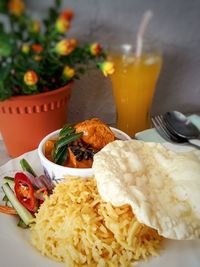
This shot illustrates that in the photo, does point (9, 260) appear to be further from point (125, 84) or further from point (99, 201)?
point (125, 84)

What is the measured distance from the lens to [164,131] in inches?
28.0

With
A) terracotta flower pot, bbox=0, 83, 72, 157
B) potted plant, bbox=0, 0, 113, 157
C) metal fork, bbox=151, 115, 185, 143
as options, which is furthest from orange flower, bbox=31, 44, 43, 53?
metal fork, bbox=151, 115, 185, 143

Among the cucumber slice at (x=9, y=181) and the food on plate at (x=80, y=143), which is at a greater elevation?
the food on plate at (x=80, y=143)

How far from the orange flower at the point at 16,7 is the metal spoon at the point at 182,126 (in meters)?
0.50

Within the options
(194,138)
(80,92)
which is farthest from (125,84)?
(194,138)

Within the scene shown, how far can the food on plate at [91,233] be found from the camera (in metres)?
0.46

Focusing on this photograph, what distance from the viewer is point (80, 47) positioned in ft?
1.32

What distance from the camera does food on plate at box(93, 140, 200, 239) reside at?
43 cm

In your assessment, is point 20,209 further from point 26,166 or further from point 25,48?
point 25,48

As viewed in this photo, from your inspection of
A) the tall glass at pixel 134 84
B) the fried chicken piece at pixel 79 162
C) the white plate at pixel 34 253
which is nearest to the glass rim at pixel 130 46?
the tall glass at pixel 134 84

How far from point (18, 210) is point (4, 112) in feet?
0.60

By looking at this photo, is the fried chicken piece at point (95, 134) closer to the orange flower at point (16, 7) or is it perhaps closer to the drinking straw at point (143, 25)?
the drinking straw at point (143, 25)

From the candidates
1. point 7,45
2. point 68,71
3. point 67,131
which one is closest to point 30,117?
point 67,131

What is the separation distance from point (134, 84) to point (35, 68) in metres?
0.32
